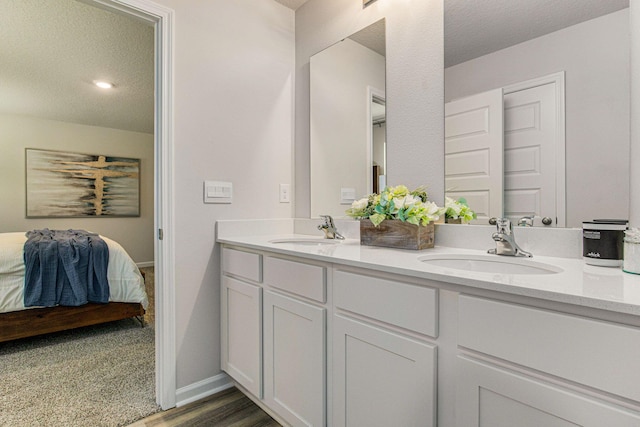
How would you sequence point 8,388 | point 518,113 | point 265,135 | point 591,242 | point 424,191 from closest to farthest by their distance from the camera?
point 591,242
point 518,113
point 424,191
point 8,388
point 265,135

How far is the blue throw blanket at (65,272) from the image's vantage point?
245 cm

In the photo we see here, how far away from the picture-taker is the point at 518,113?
1240 millimetres

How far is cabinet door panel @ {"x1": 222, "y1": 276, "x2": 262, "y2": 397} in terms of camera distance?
5.07 feet

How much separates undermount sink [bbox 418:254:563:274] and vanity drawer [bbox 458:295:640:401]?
341 millimetres

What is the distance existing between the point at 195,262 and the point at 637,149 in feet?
6.08

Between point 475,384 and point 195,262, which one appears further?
point 195,262

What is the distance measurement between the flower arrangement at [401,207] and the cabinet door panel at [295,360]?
488 millimetres

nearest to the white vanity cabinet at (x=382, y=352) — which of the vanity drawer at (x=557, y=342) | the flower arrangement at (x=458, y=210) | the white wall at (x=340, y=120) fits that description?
the vanity drawer at (x=557, y=342)

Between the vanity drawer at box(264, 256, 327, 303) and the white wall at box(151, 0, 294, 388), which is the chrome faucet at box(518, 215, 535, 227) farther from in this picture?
the white wall at box(151, 0, 294, 388)

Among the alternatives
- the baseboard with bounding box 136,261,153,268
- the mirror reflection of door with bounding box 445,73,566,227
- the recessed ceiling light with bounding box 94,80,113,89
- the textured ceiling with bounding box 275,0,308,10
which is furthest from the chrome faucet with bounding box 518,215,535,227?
the baseboard with bounding box 136,261,153,268

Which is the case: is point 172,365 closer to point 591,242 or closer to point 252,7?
point 591,242

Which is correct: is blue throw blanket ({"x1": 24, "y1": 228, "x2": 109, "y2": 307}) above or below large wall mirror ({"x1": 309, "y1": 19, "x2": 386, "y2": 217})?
below

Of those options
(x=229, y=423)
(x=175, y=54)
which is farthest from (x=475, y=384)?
(x=175, y=54)

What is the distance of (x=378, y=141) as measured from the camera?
68.0 inches
